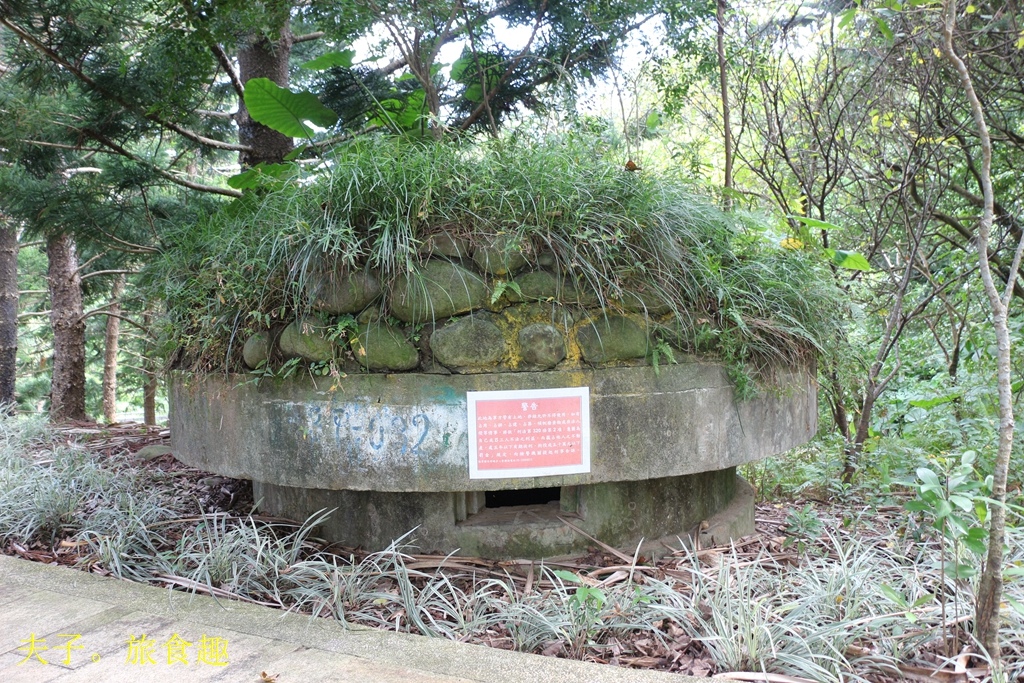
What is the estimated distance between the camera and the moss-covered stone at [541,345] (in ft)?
9.27

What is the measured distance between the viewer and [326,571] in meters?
2.79

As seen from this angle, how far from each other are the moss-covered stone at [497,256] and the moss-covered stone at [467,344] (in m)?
0.22

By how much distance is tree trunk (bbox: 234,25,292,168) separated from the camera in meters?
5.22

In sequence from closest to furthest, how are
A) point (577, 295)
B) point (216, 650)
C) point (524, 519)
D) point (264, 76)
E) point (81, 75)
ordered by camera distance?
point (216, 650)
point (577, 295)
point (524, 519)
point (81, 75)
point (264, 76)

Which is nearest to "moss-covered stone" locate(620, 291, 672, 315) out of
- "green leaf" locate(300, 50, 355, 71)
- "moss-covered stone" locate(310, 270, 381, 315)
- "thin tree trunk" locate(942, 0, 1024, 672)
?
"moss-covered stone" locate(310, 270, 381, 315)

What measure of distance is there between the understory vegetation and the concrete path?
0.24m

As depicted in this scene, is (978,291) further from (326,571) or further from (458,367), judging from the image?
(326,571)

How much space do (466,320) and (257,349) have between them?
0.90 m

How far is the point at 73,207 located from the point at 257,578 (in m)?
3.31

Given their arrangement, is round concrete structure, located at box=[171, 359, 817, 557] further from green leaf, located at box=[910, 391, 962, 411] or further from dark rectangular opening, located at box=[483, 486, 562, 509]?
green leaf, located at box=[910, 391, 962, 411]

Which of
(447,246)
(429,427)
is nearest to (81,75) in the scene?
(447,246)

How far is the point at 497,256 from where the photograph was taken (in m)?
2.84

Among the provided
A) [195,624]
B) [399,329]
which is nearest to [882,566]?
[399,329]

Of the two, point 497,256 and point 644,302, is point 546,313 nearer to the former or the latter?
point 497,256
